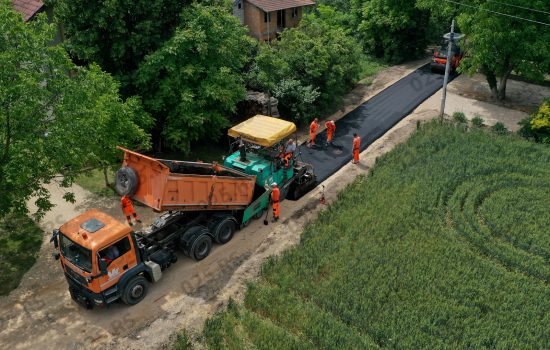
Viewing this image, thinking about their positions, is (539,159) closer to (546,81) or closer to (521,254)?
(521,254)

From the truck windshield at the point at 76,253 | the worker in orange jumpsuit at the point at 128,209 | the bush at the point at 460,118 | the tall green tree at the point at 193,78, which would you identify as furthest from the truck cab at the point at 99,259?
the bush at the point at 460,118

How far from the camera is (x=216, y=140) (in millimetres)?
22688

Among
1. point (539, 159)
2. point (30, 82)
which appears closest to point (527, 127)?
point (539, 159)

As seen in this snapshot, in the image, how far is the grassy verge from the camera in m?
15.7

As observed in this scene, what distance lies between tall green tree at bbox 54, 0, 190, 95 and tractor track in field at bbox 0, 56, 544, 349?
6.61m

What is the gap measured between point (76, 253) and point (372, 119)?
18.2 metres

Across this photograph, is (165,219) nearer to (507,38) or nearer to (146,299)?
(146,299)

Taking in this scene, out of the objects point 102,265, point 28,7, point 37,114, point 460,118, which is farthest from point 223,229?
point 460,118

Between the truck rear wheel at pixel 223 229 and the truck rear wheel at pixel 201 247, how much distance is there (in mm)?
380

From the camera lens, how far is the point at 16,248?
17000 mm

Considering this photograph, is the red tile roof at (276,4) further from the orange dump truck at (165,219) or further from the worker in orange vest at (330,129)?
the orange dump truck at (165,219)

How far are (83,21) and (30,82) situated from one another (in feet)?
26.0

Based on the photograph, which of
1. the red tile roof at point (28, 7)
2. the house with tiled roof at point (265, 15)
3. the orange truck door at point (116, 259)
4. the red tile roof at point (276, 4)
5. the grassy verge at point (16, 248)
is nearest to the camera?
the orange truck door at point (116, 259)

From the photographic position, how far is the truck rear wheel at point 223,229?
54.3 ft
